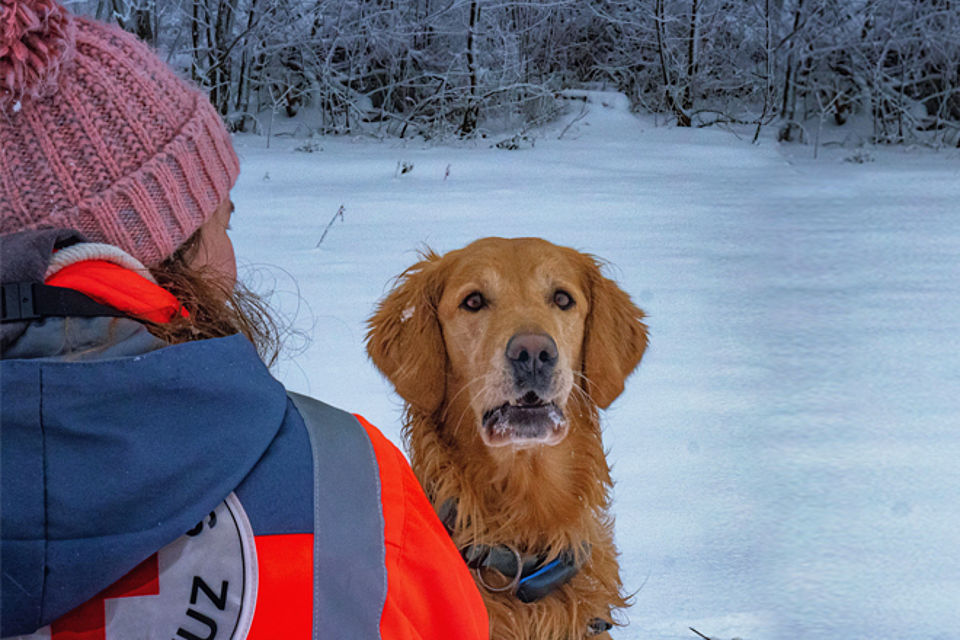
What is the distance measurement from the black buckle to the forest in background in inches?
322

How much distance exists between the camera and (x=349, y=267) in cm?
450

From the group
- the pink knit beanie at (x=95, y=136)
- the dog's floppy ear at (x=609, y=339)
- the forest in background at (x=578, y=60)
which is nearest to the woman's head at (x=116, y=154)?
the pink knit beanie at (x=95, y=136)

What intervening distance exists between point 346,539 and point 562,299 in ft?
4.48

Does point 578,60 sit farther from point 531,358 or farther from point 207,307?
point 207,307

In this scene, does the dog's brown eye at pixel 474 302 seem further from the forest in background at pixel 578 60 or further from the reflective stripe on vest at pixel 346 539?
the forest in background at pixel 578 60

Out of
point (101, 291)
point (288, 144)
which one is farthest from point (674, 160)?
point (101, 291)

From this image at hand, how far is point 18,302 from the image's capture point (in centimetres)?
96

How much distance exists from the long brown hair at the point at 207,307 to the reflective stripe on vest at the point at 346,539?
10.2 inches

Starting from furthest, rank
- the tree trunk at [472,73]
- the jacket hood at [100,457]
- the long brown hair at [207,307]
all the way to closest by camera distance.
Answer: the tree trunk at [472,73], the long brown hair at [207,307], the jacket hood at [100,457]

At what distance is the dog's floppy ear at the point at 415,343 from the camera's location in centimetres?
229

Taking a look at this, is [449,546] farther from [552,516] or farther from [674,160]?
[674,160]

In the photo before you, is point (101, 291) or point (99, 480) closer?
point (99, 480)

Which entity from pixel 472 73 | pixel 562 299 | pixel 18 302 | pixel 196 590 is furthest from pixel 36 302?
pixel 472 73

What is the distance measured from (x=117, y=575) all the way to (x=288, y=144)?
829cm
